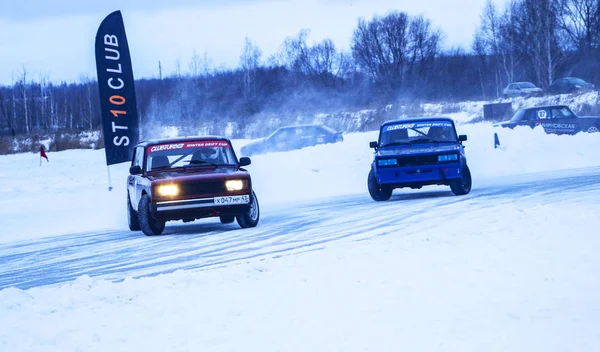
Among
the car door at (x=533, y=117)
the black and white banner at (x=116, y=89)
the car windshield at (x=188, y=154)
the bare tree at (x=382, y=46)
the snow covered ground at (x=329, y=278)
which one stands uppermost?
the bare tree at (x=382, y=46)

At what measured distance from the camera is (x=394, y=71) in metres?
73.5

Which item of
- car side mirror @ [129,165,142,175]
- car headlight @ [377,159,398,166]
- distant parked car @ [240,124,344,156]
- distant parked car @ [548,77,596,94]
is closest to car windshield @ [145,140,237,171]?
car side mirror @ [129,165,142,175]

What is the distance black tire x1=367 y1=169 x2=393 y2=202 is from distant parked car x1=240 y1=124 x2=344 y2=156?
18.7 m

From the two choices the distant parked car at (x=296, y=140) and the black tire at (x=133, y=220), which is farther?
the distant parked car at (x=296, y=140)

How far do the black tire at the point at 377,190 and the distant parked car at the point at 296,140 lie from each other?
61.5 ft

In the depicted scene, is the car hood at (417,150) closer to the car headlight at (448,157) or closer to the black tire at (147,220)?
the car headlight at (448,157)

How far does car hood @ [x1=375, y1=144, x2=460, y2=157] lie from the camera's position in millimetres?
15336

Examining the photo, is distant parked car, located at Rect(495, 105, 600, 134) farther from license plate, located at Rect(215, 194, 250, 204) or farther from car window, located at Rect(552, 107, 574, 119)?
license plate, located at Rect(215, 194, 250, 204)

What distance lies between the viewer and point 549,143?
2719cm

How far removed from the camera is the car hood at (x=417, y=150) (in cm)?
1534

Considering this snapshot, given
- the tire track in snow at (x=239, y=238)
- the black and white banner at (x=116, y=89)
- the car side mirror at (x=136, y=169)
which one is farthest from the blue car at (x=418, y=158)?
the black and white banner at (x=116, y=89)

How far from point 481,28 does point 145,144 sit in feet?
220

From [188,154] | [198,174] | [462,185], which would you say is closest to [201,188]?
[198,174]

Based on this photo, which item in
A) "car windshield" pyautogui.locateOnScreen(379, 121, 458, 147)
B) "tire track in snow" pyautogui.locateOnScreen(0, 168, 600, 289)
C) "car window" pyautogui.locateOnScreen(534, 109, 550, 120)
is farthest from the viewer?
"car window" pyautogui.locateOnScreen(534, 109, 550, 120)
